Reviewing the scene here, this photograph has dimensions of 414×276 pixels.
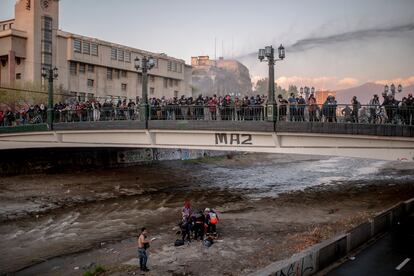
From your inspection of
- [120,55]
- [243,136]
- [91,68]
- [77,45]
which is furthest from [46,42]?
[243,136]

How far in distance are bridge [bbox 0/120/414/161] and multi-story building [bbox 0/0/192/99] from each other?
88.6 feet

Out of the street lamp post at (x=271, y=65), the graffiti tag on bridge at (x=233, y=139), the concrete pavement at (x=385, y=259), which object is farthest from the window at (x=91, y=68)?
the concrete pavement at (x=385, y=259)

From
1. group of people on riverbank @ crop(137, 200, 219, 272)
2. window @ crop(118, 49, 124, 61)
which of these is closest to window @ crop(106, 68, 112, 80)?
window @ crop(118, 49, 124, 61)

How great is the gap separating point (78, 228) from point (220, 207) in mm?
8603

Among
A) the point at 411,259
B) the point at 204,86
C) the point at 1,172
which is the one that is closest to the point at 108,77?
the point at 1,172

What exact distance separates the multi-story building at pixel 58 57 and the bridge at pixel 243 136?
1063 inches

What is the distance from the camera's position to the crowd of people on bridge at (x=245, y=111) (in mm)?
19094

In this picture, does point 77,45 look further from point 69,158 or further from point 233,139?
point 233,139

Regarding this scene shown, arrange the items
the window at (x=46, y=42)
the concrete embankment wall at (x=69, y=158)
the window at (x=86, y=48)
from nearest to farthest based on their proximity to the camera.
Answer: the concrete embankment wall at (x=69, y=158) → the window at (x=46, y=42) → the window at (x=86, y=48)

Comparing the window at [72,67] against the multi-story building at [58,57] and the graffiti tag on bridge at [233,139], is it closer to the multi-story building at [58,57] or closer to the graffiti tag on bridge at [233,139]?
the multi-story building at [58,57]

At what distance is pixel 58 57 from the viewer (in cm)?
5603

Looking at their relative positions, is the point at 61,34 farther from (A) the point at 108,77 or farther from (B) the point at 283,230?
(B) the point at 283,230

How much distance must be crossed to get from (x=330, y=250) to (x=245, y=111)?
12.3 metres

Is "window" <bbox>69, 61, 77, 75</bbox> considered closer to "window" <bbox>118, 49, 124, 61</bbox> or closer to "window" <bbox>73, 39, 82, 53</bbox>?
"window" <bbox>73, 39, 82, 53</bbox>
